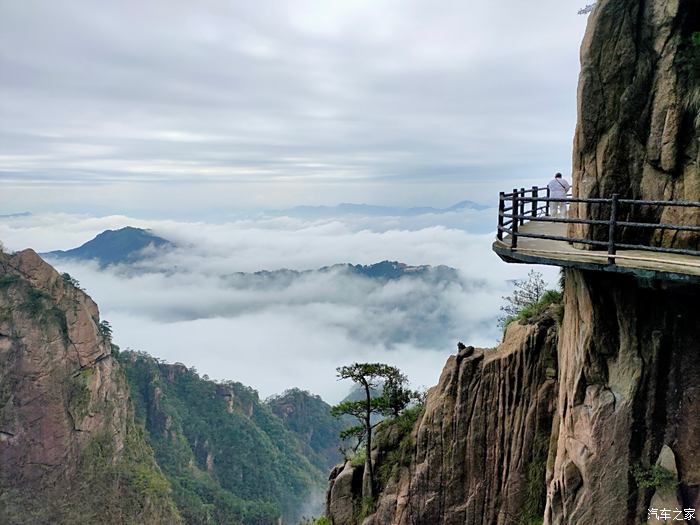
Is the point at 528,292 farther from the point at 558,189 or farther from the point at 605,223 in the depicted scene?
the point at 605,223

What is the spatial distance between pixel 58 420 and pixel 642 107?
→ 291 feet

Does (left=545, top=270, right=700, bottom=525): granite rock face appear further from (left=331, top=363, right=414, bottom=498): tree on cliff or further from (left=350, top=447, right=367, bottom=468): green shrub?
(left=350, top=447, right=367, bottom=468): green shrub

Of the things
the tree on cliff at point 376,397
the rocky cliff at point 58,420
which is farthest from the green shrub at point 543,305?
the rocky cliff at point 58,420

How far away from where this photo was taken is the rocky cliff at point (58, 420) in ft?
244

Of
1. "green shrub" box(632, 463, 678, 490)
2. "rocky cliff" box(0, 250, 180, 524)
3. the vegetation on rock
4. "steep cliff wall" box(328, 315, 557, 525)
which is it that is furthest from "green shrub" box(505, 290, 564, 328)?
the vegetation on rock

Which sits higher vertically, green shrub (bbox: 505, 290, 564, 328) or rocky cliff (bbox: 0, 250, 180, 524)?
green shrub (bbox: 505, 290, 564, 328)

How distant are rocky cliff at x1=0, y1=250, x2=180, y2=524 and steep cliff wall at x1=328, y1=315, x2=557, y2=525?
72.9m

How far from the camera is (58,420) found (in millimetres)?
77875

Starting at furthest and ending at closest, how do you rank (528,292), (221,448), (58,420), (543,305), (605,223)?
(221,448), (58,420), (528,292), (543,305), (605,223)

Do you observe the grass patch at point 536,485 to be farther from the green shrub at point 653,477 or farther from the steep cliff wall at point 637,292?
the green shrub at point 653,477

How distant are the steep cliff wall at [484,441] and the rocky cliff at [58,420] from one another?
2868 inches

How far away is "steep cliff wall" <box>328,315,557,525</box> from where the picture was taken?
14.8 metres

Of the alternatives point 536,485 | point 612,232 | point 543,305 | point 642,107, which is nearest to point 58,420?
point 536,485

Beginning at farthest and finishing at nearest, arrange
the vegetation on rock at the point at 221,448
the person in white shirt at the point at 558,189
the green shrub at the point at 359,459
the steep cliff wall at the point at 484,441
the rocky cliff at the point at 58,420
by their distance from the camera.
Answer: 1. the vegetation on rock at the point at 221,448
2. the rocky cliff at the point at 58,420
3. the green shrub at the point at 359,459
4. the person in white shirt at the point at 558,189
5. the steep cliff wall at the point at 484,441
